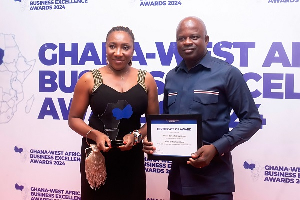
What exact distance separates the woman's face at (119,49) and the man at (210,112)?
0.31 meters

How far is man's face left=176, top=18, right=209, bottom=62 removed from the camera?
1.87m

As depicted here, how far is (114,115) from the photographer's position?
6.19 ft

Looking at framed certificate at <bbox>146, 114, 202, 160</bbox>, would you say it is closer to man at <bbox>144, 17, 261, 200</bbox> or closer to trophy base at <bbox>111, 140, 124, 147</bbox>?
man at <bbox>144, 17, 261, 200</bbox>

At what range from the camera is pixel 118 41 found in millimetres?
1959

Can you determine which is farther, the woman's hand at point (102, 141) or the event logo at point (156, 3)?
the event logo at point (156, 3)

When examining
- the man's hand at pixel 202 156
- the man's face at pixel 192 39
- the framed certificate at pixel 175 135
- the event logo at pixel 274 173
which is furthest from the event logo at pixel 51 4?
the event logo at pixel 274 173

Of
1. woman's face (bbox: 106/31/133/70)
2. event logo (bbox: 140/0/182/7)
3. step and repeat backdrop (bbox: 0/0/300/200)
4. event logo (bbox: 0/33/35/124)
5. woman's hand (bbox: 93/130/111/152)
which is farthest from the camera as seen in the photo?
event logo (bbox: 0/33/35/124)

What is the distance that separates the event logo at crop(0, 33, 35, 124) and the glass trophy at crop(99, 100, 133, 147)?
146 cm

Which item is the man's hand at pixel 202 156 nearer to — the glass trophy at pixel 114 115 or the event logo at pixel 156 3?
the glass trophy at pixel 114 115

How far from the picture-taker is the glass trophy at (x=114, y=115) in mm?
1888

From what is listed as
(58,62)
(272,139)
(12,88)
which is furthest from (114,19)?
(272,139)

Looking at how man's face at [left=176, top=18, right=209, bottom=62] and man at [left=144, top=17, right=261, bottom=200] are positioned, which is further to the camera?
man's face at [left=176, top=18, right=209, bottom=62]

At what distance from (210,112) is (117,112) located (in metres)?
0.51

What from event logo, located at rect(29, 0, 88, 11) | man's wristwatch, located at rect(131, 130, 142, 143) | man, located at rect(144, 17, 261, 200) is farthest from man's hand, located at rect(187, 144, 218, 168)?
event logo, located at rect(29, 0, 88, 11)
